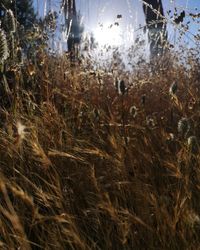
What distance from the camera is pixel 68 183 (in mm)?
1691

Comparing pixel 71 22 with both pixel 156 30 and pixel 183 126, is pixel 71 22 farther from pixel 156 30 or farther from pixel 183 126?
pixel 156 30

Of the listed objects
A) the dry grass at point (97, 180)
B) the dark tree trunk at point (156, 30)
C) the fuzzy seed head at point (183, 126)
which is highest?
the dark tree trunk at point (156, 30)

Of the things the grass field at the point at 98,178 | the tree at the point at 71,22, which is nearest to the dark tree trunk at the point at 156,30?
the grass field at the point at 98,178

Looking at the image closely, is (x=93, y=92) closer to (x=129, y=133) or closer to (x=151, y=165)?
(x=129, y=133)

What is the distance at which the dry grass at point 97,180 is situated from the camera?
4.04ft

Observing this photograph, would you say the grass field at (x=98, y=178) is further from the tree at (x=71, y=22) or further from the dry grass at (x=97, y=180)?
the tree at (x=71, y=22)

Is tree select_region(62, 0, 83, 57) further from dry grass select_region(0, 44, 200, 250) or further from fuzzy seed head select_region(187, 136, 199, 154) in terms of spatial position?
fuzzy seed head select_region(187, 136, 199, 154)

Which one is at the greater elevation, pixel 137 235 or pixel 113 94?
pixel 113 94

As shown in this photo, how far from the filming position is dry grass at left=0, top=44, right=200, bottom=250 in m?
1.23

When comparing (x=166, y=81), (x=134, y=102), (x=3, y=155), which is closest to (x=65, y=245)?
(x=3, y=155)

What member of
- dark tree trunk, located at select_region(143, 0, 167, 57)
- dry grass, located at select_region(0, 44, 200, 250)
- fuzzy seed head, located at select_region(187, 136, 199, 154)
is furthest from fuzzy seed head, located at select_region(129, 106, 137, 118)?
dark tree trunk, located at select_region(143, 0, 167, 57)

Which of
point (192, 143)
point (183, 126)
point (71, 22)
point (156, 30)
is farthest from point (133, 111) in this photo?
point (156, 30)

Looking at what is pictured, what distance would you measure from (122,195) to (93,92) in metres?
1.43

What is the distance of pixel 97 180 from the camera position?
159 cm
